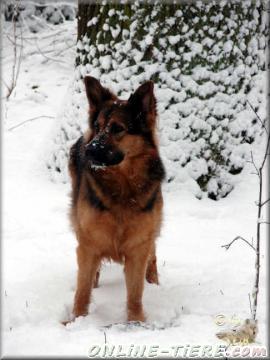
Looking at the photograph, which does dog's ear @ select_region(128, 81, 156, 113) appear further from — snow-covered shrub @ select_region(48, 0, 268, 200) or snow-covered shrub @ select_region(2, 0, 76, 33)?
snow-covered shrub @ select_region(2, 0, 76, 33)

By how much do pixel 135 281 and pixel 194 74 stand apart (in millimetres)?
3594

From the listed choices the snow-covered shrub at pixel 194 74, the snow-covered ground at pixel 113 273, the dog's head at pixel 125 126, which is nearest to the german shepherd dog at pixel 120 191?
the dog's head at pixel 125 126

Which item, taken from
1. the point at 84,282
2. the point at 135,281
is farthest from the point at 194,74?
the point at 84,282

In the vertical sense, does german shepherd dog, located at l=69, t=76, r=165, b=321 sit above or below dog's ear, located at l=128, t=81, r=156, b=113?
below

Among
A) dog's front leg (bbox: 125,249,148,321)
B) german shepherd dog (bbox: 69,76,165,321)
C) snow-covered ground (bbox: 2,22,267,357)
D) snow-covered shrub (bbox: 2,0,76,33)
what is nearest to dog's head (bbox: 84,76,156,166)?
german shepherd dog (bbox: 69,76,165,321)

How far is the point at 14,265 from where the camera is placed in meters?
4.70

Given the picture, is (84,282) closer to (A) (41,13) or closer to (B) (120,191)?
(B) (120,191)

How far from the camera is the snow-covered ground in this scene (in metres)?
3.28

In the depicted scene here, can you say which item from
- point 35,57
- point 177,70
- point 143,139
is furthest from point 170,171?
point 35,57

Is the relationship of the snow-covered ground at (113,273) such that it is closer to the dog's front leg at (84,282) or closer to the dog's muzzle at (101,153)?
the dog's front leg at (84,282)

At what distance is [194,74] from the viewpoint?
6.63m

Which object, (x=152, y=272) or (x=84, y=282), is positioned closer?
(x=84, y=282)

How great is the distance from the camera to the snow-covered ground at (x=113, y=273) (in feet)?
10.7

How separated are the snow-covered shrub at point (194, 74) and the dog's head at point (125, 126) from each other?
283cm
